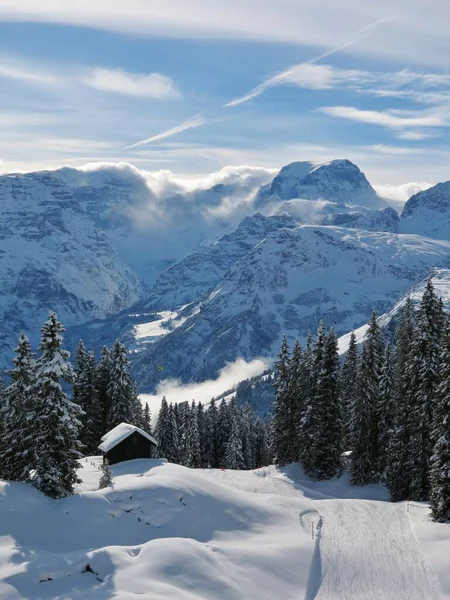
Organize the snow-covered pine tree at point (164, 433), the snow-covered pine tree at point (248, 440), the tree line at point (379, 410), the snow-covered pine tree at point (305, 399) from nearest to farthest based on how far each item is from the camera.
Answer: the tree line at point (379, 410) < the snow-covered pine tree at point (305, 399) < the snow-covered pine tree at point (164, 433) < the snow-covered pine tree at point (248, 440)

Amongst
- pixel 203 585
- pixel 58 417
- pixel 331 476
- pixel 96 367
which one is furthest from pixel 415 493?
pixel 96 367

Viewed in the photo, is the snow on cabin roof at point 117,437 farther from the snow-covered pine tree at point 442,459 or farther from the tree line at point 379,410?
the snow-covered pine tree at point 442,459

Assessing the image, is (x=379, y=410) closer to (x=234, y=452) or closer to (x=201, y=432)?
(x=234, y=452)

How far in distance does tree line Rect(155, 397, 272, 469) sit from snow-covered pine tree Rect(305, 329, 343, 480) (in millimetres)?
20031

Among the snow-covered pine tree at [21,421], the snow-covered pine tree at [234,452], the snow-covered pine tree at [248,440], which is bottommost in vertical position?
the snow-covered pine tree at [248,440]

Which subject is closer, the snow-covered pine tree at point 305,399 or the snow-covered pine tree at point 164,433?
the snow-covered pine tree at point 305,399

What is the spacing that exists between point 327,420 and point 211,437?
36932mm

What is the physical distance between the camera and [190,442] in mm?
78875

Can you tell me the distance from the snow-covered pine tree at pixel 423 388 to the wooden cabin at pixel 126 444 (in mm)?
21446

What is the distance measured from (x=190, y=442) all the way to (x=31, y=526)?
48.9 m

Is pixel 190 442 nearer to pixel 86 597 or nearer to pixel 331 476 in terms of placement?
pixel 331 476

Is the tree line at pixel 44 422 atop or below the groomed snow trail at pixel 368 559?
atop

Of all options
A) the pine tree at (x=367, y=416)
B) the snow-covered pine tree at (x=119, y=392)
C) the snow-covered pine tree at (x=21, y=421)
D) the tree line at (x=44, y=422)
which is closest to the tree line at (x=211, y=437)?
the snow-covered pine tree at (x=119, y=392)

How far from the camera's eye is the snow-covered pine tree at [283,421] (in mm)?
65562
